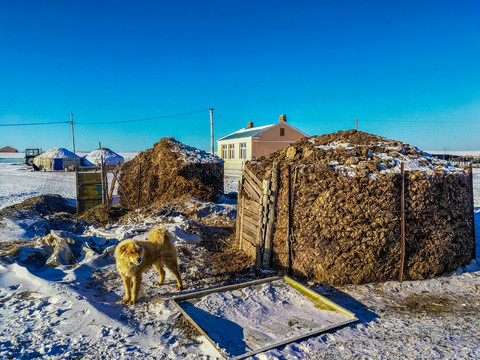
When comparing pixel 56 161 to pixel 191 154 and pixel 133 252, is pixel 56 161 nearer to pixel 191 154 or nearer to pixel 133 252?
pixel 191 154

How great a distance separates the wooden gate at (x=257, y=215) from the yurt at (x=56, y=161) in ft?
124

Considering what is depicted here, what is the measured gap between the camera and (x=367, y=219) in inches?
239

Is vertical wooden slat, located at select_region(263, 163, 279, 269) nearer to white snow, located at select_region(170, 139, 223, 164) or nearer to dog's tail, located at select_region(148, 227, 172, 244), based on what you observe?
dog's tail, located at select_region(148, 227, 172, 244)

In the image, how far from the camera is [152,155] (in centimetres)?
1594

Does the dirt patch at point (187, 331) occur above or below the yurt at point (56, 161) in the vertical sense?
below

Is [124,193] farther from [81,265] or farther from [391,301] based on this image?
[391,301]

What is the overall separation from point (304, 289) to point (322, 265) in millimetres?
790

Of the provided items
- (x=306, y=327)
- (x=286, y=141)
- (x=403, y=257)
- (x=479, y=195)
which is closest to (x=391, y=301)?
(x=403, y=257)

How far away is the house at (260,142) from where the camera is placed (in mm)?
31922

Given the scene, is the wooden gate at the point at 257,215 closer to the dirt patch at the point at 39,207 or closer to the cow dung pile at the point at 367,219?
the cow dung pile at the point at 367,219

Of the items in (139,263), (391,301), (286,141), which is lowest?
(391,301)

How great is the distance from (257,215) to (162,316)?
323 centimetres

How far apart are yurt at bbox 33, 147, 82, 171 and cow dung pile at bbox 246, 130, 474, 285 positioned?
39.7 meters

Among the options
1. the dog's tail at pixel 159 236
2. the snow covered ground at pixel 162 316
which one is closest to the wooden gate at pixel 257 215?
the snow covered ground at pixel 162 316
